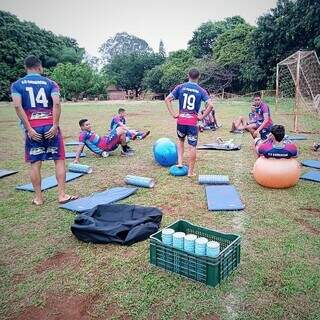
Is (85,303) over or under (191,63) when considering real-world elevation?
under

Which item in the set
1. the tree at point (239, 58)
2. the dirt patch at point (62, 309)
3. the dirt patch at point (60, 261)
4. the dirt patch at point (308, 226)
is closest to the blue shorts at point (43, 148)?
the dirt patch at point (60, 261)

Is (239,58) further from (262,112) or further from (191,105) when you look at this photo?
(191,105)

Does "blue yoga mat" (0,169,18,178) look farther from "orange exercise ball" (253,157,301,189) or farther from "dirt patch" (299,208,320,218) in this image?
"dirt patch" (299,208,320,218)

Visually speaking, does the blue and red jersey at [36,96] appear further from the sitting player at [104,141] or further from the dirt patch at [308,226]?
the dirt patch at [308,226]

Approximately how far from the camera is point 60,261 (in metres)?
4.11

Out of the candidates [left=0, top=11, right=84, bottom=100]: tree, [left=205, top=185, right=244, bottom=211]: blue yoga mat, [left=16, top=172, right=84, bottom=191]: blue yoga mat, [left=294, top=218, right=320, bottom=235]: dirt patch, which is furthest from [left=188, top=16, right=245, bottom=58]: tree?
[left=294, top=218, right=320, bottom=235]: dirt patch

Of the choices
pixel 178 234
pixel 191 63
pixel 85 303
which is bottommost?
pixel 85 303

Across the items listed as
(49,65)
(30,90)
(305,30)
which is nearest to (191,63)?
(305,30)

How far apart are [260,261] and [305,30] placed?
34.3 m

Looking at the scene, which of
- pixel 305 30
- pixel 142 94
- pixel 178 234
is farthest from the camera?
pixel 142 94

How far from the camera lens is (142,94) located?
221ft

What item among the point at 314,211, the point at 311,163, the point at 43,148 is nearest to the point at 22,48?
the point at 43,148

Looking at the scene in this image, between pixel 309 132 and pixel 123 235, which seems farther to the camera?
pixel 309 132

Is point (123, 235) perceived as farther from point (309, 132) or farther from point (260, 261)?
point (309, 132)
